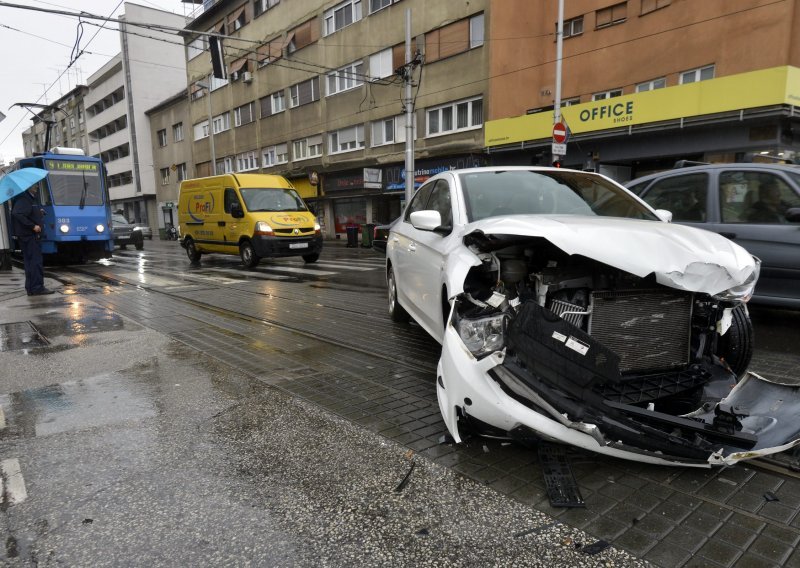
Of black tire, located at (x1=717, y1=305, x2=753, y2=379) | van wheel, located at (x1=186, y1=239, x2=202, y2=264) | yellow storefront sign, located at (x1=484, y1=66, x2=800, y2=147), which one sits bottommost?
van wheel, located at (x1=186, y1=239, x2=202, y2=264)

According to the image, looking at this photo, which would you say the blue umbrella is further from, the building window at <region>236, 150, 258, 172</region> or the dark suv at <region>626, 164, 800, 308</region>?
the building window at <region>236, 150, 258, 172</region>

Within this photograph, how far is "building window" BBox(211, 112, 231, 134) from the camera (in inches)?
1560

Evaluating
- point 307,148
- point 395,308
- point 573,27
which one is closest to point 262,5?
point 307,148

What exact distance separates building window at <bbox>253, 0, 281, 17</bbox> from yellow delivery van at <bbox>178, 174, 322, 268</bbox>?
22184 millimetres

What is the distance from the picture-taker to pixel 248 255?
14562 mm

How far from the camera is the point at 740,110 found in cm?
1422

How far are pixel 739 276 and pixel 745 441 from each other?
877 millimetres

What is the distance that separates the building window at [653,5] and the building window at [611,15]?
0.67 metres

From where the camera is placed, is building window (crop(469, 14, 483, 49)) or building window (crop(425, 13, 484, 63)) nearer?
building window (crop(469, 14, 483, 49))

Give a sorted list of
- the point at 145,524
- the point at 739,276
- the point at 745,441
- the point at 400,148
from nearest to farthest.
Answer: the point at 145,524 < the point at 745,441 < the point at 739,276 < the point at 400,148

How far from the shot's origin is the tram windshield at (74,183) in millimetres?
15711

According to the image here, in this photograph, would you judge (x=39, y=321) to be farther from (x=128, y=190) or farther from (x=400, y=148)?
(x=128, y=190)

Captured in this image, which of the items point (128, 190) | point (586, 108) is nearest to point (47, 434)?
point (586, 108)

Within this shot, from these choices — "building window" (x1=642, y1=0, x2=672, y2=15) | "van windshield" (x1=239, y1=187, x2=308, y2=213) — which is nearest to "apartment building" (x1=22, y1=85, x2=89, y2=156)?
"van windshield" (x1=239, y1=187, x2=308, y2=213)
